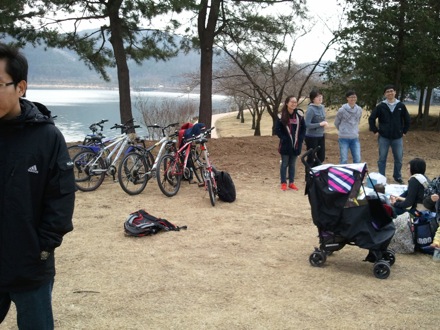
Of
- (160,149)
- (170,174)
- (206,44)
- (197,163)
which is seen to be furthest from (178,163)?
(206,44)

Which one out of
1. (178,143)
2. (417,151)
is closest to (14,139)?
(178,143)

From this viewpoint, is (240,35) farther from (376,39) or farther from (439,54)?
(439,54)

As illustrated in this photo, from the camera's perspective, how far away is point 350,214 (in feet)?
13.0

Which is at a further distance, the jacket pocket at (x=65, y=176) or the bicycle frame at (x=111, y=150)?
the bicycle frame at (x=111, y=150)

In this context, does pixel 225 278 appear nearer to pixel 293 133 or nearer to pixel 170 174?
pixel 170 174

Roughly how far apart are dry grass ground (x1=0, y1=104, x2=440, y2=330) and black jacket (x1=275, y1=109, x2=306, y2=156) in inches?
53.1

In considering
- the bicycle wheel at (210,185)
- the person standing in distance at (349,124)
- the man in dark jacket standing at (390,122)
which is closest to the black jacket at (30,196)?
the bicycle wheel at (210,185)

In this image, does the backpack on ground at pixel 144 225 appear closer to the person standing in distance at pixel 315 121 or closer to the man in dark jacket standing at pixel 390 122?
the person standing in distance at pixel 315 121

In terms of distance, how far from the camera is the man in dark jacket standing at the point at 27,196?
6.30 ft

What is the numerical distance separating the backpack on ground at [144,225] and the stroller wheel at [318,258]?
1.76 m

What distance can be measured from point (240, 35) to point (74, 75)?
150 metres

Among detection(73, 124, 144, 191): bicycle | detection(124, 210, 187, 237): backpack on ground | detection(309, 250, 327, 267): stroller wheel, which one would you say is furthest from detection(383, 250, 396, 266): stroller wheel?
detection(73, 124, 144, 191): bicycle

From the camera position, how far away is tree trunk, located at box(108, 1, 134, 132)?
37.3 feet

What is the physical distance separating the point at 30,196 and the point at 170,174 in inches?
207
